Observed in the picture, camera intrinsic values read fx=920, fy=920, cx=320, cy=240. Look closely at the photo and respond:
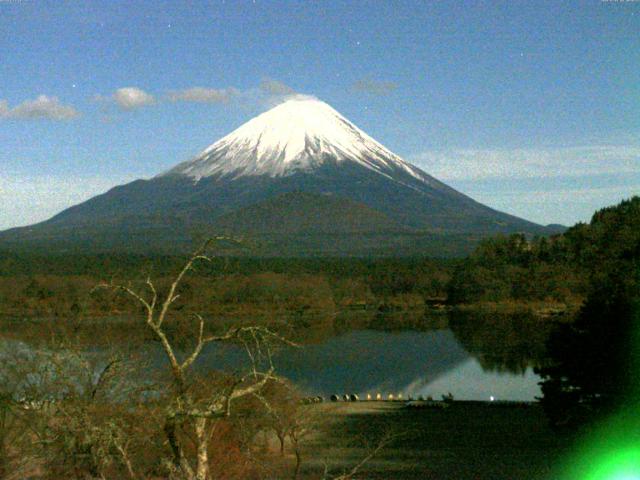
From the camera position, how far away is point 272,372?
14.5 ft

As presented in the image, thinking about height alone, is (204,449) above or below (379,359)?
above

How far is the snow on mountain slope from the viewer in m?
140

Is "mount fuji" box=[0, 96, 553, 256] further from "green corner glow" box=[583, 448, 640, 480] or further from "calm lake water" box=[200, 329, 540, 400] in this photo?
"green corner glow" box=[583, 448, 640, 480]

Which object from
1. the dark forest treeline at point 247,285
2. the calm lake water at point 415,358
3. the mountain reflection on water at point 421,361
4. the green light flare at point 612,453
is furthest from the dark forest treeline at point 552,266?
the green light flare at point 612,453

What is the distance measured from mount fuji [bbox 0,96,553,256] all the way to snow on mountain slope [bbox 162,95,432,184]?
6.1 inches

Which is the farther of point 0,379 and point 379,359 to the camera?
point 379,359

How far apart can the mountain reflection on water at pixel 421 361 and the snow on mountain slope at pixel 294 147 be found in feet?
327

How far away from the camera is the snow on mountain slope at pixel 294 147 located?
13950cm

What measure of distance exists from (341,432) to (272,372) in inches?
496

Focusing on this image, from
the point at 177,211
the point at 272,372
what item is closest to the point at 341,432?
the point at 272,372

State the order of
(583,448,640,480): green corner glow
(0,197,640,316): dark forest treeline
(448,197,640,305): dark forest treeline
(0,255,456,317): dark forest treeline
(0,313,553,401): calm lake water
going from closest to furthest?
(583,448,640,480): green corner glow < (0,313,553,401): calm lake water < (0,255,456,317): dark forest treeline < (0,197,640,316): dark forest treeline < (448,197,640,305): dark forest treeline

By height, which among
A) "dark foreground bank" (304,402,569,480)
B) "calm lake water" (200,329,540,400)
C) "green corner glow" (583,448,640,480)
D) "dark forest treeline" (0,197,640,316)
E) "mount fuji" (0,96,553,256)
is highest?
"mount fuji" (0,96,553,256)

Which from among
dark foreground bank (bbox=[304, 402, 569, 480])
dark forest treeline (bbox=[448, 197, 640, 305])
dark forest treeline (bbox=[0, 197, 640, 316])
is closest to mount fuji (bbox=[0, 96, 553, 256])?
dark forest treeline (bbox=[0, 197, 640, 316])

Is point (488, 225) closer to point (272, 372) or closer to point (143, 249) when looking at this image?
point (143, 249)
